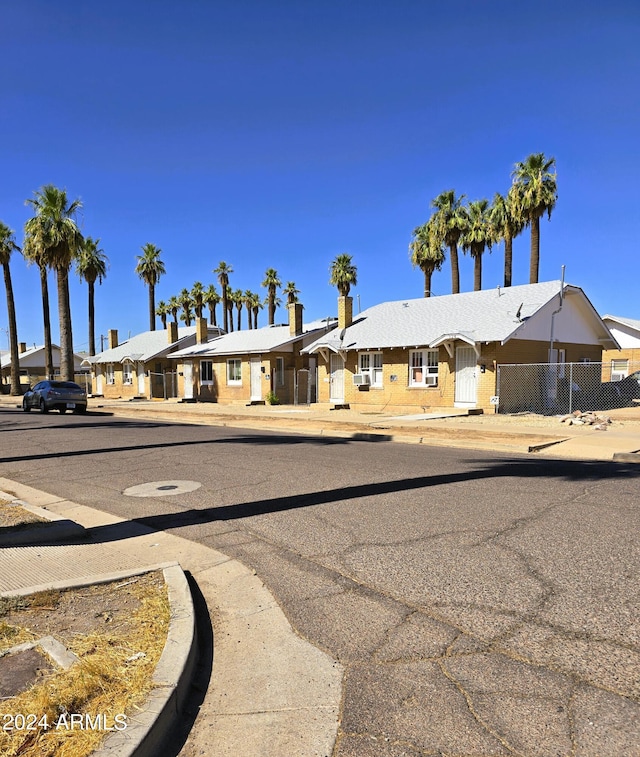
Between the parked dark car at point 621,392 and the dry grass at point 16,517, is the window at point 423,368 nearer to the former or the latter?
the parked dark car at point 621,392

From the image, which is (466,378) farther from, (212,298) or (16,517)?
(212,298)

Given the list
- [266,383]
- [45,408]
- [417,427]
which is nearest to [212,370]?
[266,383]

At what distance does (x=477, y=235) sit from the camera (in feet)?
127

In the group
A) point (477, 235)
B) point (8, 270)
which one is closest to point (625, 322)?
point (477, 235)

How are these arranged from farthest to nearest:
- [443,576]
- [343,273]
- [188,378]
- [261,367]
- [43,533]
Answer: [343,273], [188,378], [261,367], [43,533], [443,576]

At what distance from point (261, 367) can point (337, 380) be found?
218 inches

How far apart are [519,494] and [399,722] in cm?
527

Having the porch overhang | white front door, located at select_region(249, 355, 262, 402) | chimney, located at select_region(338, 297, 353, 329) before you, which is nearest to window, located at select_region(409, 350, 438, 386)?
the porch overhang

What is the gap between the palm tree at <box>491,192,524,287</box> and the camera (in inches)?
1384

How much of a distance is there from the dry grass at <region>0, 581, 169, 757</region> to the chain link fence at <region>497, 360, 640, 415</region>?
1740 cm

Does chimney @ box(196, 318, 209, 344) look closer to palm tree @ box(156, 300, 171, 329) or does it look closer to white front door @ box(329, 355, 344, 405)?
white front door @ box(329, 355, 344, 405)

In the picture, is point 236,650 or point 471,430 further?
point 471,430

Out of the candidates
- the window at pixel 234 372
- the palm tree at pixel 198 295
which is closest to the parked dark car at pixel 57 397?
the window at pixel 234 372

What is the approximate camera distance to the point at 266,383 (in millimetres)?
30875
